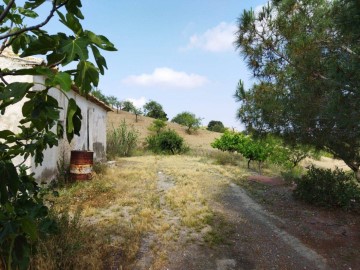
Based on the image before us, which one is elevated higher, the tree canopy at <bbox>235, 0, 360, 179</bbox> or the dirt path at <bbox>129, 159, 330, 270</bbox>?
the tree canopy at <bbox>235, 0, 360, 179</bbox>

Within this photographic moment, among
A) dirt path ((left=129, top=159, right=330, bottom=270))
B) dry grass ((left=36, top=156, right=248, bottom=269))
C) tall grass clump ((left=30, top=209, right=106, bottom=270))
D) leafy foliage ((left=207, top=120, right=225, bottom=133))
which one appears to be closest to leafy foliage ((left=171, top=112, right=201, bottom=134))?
leafy foliage ((left=207, top=120, right=225, bottom=133))

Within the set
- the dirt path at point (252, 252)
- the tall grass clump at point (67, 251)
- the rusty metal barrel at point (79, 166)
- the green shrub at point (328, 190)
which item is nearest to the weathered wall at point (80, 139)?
the rusty metal barrel at point (79, 166)

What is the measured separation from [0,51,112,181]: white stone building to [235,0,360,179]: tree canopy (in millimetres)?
3149

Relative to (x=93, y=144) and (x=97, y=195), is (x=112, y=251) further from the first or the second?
(x=93, y=144)

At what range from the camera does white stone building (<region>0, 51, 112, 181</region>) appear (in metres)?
7.34

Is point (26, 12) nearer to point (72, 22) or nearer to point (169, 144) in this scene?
point (72, 22)

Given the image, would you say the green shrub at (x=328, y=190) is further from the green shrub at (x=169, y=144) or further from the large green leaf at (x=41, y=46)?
the green shrub at (x=169, y=144)

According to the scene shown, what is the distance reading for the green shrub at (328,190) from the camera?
8.23 metres

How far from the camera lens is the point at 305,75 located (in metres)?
5.62

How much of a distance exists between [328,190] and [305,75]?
408 centimetres

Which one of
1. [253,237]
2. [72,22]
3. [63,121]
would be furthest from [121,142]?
[72,22]

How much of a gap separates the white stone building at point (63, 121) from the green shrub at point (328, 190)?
235 inches

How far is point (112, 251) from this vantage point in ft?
15.9

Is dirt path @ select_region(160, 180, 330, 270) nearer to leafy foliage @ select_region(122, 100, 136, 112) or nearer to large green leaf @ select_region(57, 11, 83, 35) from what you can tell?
large green leaf @ select_region(57, 11, 83, 35)
